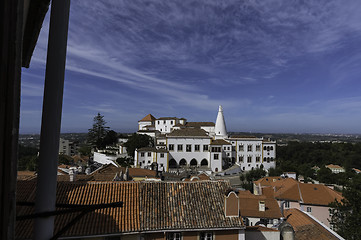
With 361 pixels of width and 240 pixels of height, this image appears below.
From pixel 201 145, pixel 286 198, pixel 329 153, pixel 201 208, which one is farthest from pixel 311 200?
pixel 329 153

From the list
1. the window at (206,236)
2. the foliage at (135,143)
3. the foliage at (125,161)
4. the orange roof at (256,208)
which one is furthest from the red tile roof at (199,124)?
the window at (206,236)

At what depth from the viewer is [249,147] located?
4941 cm

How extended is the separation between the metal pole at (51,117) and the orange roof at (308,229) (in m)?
12.0

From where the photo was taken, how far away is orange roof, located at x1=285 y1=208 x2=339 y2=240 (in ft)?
33.6

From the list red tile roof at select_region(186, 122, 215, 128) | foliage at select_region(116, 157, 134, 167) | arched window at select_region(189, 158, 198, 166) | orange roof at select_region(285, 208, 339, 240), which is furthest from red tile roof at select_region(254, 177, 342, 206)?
red tile roof at select_region(186, 122, 215, 128)

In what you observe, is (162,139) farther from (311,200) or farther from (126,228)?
(126,228)

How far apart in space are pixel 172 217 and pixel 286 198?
1793 cm

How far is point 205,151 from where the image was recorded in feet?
146

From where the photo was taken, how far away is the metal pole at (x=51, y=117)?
126 cm

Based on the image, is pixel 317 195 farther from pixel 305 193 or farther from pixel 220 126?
pixel 220 126

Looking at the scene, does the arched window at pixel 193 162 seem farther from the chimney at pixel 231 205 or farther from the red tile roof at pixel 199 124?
the chimney at pixel 231 205

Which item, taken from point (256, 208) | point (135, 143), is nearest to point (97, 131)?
point (135, 143)

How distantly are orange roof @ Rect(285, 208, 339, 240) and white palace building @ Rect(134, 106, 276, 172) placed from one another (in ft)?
88.6

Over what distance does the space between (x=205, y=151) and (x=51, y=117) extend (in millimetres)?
44106
